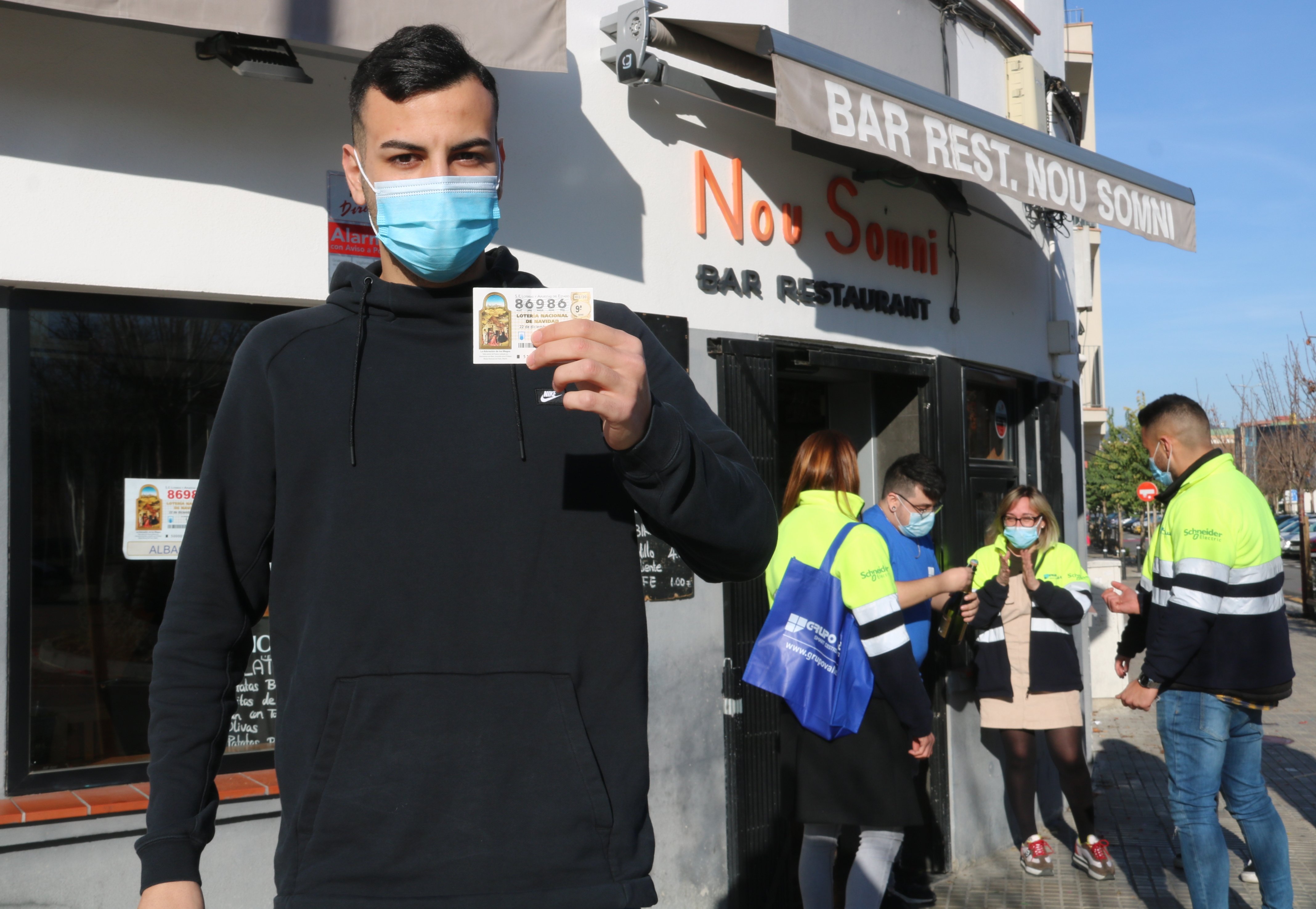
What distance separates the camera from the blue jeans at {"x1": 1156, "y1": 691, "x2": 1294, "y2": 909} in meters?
4.69

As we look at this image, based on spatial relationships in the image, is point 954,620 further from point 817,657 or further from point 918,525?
point 817,657

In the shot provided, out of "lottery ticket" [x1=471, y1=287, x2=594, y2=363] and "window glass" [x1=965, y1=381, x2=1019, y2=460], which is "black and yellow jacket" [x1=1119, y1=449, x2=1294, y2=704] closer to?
"window glass" [x1=965, y1=381, x2=1019, y2=460]

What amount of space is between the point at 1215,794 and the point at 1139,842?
2554mm

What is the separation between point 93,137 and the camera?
366 cm

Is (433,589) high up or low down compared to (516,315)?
down

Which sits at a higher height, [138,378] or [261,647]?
[138,378]

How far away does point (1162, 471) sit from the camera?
530 cm

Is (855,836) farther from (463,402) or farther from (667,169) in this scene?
(463,402)

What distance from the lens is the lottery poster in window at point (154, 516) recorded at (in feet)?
12.8

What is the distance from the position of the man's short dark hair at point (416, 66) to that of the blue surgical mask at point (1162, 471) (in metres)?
4.26

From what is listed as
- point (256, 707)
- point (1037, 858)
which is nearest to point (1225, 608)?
point (1037, 858)

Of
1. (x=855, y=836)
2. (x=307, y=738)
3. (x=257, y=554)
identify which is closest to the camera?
(x=307, y=738)

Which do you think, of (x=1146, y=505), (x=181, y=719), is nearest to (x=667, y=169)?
(x=181, y=719)

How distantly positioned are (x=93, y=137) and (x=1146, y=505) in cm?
3964
